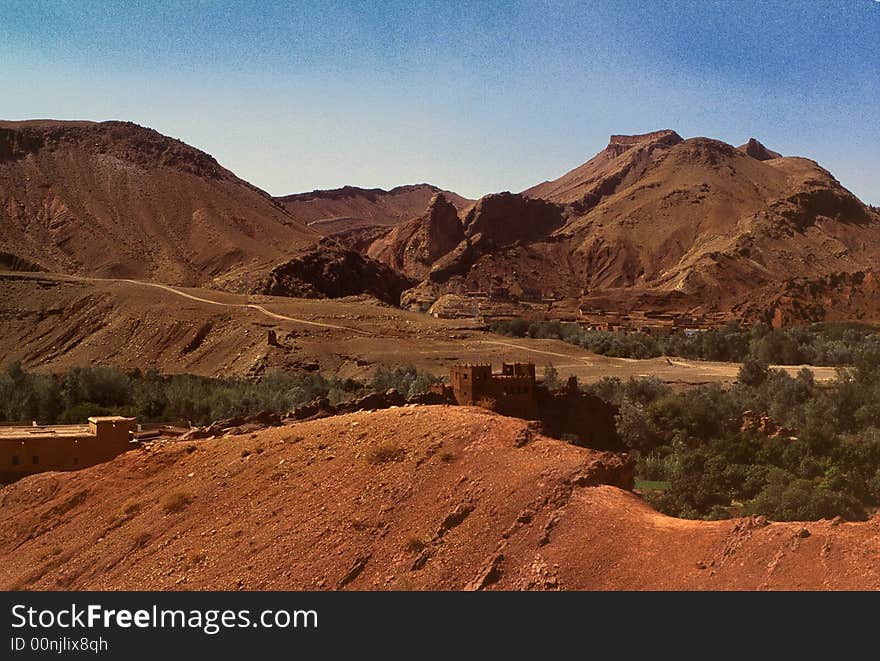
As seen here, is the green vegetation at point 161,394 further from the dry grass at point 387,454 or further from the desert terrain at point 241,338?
the dry grass at point 387,454

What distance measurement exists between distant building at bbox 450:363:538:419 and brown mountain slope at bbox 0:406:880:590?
1104 centimetres

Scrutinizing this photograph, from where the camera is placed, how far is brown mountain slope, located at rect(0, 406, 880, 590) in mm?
8375

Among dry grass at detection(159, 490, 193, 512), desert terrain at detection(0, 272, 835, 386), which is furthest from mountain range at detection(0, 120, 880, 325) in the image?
dry grass at detection(159, 490, 193, 512)

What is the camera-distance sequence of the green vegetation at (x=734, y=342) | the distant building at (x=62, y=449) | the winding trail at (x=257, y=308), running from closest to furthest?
the distant building at (x=62, y=449) < the green vegetation at (x=734, y=342) < the winding trail at (x=257, y=308)

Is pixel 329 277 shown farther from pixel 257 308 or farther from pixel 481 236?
pixel 481 236

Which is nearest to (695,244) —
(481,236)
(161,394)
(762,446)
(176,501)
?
(481,236)

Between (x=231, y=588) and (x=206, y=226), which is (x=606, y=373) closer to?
(x=231, y=588)

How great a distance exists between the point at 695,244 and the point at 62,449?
308 ft

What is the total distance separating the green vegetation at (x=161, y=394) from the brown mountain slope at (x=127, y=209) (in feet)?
117

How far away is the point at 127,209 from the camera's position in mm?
89875

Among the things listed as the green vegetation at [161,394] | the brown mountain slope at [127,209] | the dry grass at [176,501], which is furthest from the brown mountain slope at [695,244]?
the dry grass at [176,501]

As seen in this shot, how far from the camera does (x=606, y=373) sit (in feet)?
166

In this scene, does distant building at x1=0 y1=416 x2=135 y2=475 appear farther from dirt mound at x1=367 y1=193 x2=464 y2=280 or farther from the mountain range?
dirt mound at x1=367 y1=193 x2=464 y2=280

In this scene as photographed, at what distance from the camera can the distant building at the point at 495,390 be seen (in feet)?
84.2
